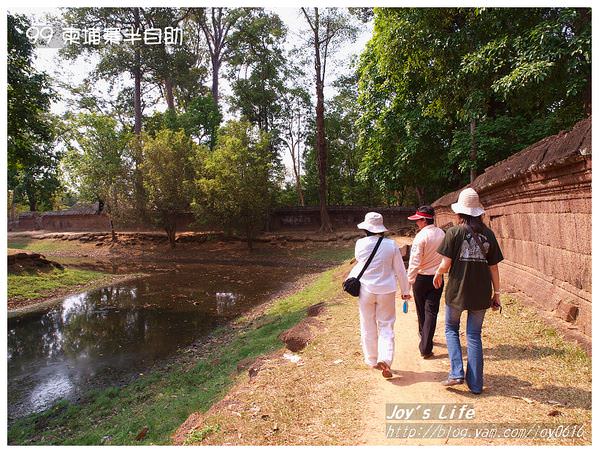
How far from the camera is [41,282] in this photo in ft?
51.1

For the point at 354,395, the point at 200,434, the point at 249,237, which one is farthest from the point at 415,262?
the point at 249,237

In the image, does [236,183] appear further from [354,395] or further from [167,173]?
[354,395]

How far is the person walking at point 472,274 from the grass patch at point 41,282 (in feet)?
49.1

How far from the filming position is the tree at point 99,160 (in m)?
27.2

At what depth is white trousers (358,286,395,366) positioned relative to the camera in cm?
444

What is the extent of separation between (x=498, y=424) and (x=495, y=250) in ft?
5.17

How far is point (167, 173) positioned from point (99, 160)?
7091mm

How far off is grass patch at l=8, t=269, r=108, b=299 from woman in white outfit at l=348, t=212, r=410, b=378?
14001 mm

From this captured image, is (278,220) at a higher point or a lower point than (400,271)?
higher

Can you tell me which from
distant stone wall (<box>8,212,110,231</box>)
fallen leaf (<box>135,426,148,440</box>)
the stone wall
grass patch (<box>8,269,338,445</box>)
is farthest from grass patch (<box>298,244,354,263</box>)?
distant stone wall (<box>8,212,110,231</box>)

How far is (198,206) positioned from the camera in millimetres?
24109

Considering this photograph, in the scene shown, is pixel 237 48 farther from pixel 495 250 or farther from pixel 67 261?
pixel 495 250

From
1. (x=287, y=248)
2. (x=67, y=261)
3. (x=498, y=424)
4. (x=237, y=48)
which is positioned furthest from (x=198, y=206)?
(x=498, y=424)

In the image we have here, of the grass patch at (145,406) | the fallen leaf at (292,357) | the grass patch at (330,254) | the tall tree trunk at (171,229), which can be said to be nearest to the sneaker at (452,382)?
the fallen leaf at (292,357)
